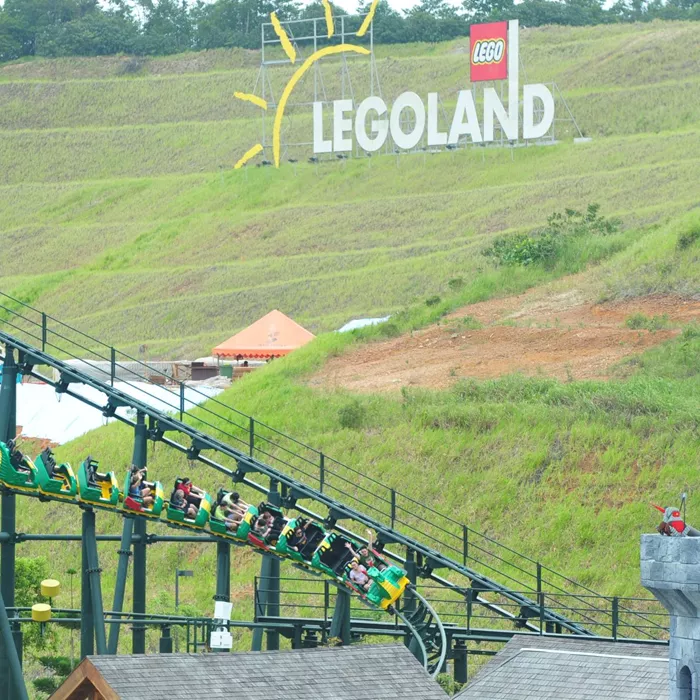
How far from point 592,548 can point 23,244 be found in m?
70.4

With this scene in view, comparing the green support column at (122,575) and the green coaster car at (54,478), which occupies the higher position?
the green coaster car at (54,478)

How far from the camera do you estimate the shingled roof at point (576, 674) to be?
947 inches

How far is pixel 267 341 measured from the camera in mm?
64562

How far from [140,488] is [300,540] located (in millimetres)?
3156

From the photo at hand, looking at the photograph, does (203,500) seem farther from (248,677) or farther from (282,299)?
(282,299)

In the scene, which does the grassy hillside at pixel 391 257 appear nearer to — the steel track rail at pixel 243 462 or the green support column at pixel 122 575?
the green support column at pixel 122 575

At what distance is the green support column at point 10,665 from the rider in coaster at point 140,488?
3024mm

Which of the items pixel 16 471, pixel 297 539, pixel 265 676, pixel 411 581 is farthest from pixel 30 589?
pixel 265 676

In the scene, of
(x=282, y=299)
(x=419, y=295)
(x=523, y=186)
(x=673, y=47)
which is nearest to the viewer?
(x=419, y=295)

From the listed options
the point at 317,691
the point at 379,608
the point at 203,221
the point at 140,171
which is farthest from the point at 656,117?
the point at 317,691

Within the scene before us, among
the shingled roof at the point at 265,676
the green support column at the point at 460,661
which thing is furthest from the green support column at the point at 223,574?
the shingled roof at the point at 265,676

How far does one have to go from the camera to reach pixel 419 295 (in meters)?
73.1

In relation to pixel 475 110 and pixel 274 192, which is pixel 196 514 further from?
pixel 274 192

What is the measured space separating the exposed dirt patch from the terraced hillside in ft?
38.4
